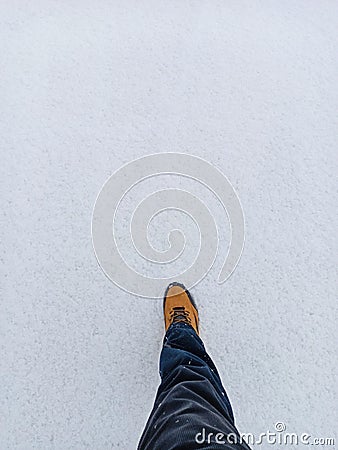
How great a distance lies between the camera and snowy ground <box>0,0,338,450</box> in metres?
0.99

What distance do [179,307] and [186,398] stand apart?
Answer: 0.29 metres

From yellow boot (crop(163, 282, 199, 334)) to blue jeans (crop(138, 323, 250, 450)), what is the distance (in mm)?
32

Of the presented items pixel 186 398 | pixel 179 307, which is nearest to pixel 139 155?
pixel 179 307

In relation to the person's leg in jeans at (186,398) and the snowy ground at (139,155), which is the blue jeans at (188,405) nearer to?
the person's leg in jeans at (186,398)

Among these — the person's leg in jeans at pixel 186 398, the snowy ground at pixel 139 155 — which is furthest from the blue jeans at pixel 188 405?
the snowy ground at pixel 139 155

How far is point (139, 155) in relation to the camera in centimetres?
114

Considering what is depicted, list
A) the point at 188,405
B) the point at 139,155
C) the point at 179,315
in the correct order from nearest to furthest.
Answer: the point at 188,405 < the point at 179,315 < the point at 139,155

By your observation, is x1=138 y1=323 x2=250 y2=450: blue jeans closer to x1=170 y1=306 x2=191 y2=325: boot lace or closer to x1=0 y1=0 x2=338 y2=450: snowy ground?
x1=170 y1=306 x2=191 y2=325: boot lace

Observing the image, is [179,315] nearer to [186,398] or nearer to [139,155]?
[186,398]

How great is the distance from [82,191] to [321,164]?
57 cm

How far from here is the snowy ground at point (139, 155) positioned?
99cm

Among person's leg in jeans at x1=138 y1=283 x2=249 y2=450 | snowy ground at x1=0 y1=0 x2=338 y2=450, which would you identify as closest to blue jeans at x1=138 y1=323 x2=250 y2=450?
person's leg in jeans at x1=138 y1=283 x2=249 y2=450

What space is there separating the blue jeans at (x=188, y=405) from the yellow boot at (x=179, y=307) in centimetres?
3

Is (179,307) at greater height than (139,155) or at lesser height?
lesser
